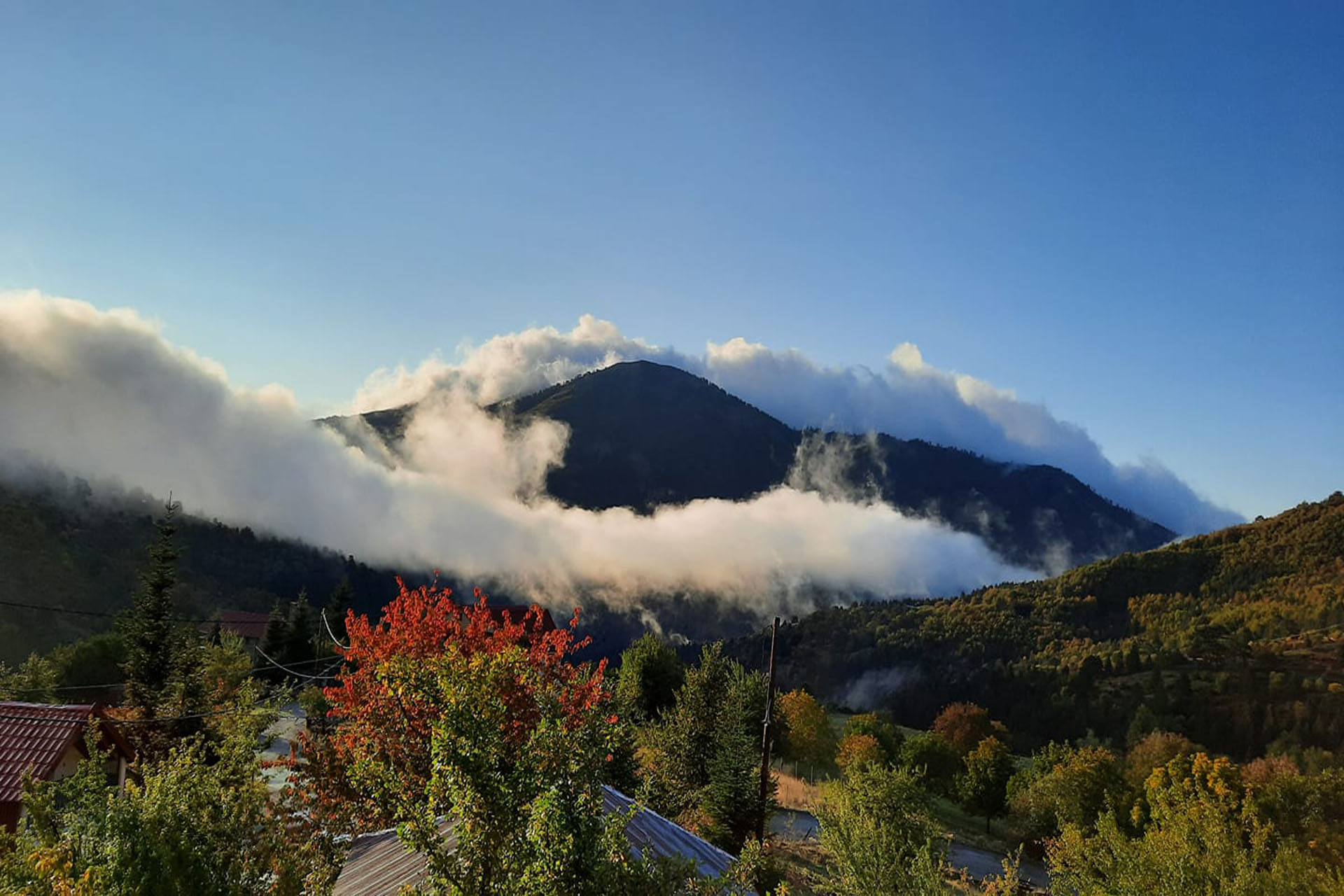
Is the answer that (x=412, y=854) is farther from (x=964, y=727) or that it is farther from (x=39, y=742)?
(x=964, y=727)

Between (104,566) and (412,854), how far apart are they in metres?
126

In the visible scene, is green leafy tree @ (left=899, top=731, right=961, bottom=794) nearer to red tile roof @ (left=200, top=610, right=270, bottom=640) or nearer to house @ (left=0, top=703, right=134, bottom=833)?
house @ (left=0, top=703, right=134, bottom=833)

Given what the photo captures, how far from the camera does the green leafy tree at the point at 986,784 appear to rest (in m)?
55.1

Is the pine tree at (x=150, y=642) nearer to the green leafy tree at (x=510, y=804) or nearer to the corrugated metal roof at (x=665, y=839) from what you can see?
the corrugated metal roof at (x=665, y=839)

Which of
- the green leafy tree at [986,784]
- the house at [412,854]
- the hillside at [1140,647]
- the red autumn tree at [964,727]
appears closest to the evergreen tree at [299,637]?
the green leafy tree at [986,784]

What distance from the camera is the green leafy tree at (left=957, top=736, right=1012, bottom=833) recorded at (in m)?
55.1

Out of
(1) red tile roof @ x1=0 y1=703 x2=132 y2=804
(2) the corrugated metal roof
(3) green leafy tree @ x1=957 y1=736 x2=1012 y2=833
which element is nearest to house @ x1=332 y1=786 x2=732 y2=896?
(2) the corrugated metal roof

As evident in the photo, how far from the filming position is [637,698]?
47219 millimetres

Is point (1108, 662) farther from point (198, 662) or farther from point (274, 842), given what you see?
point (274, 842)

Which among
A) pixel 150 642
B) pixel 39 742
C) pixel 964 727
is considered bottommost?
pixel 964 727

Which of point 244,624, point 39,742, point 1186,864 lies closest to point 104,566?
point 244,624

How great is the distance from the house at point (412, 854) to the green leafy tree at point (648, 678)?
1162 inches

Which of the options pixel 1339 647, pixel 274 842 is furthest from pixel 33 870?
pixel 1339 647

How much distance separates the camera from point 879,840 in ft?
52.7
